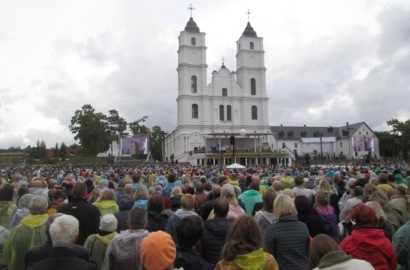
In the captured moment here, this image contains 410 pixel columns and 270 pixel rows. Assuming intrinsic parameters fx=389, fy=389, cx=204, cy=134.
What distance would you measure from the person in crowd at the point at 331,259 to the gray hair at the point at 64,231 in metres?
2.25

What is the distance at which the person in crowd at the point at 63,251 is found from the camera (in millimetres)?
3480

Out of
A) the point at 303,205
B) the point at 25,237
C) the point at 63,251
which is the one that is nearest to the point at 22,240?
the point at 25,237

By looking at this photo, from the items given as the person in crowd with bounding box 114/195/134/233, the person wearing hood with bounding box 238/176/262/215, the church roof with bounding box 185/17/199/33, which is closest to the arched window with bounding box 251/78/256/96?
the church roof with bounding box 185/17/199/33

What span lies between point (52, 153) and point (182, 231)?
4389 inches

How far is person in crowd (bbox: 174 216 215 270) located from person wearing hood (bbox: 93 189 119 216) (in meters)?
3.33

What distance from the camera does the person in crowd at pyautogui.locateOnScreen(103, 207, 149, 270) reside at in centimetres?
445

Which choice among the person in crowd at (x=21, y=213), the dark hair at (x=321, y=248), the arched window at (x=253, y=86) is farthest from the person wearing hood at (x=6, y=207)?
the arched window at (x=253, y=86)

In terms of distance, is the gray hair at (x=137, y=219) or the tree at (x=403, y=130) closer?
the gray hair at (x=137, y=219)

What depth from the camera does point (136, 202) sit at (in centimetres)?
732

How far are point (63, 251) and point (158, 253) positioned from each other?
0.88 meters

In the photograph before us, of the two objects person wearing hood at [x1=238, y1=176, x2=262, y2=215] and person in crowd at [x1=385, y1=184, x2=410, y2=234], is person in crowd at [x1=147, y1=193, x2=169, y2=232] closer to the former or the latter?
person wearing hood at [x1=238, y1=176, x2=262, y2=215]

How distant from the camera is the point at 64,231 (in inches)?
146

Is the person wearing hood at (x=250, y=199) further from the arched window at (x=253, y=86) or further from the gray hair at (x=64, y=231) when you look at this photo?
the arched window at (x=253, y=86)

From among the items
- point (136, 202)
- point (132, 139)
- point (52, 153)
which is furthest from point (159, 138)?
point (136, 202)
